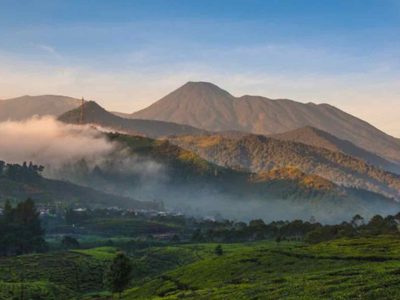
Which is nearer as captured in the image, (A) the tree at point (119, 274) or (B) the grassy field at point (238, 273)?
(B) the grassy field at point (238, 273)

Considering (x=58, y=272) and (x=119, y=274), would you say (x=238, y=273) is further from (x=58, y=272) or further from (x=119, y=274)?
(x=58, y=272)

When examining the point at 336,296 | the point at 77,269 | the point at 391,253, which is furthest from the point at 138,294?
the point at 77,269

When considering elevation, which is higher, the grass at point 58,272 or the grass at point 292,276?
the grass at point 292,276

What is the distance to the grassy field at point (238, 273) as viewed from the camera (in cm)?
5469

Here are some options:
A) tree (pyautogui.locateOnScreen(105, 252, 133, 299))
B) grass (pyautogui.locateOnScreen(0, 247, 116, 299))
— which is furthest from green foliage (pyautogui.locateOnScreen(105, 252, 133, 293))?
grass (pyautogui.locateOnScreen(0, 247, 116, 299))

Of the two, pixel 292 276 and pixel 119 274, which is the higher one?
pixel 292 276

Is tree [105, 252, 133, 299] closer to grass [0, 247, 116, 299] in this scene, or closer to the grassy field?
the grassy field

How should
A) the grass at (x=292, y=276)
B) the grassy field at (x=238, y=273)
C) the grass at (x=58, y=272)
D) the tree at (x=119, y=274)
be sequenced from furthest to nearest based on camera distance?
the grass at (x=58, y=272), the tree at (x=119, y=274), the grassy field at (x=238, y=273), the grass at (x=292, y=276)

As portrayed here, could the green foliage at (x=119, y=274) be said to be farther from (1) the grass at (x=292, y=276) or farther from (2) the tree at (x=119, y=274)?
(1) the grass at (x=292, y=276)

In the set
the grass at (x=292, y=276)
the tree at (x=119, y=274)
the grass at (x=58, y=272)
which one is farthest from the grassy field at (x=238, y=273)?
the tree at (x=119, y=274)

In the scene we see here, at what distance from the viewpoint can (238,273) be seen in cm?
9981

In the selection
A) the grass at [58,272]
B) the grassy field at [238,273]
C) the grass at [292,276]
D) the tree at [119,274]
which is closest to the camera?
the grass at [292,276]

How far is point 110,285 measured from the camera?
3999 inches

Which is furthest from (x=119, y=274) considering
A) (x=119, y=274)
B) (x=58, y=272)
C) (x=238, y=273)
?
(x=58, y=272)
